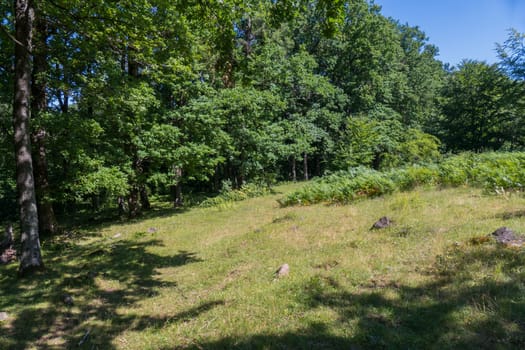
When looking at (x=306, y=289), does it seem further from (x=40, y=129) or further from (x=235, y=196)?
(x=235, y=196)

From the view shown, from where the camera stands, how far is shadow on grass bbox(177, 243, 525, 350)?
112 inches

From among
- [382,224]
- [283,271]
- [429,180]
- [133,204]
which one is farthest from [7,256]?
[429,180]

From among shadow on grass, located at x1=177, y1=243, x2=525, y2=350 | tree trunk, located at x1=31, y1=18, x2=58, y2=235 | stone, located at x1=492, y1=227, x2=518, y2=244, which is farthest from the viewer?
tree trunk, located at x1=31, y1=18, x2=58, y2=235

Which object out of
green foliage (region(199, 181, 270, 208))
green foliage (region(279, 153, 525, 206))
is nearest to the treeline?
green foliage (region(199, 181, 270, 208))

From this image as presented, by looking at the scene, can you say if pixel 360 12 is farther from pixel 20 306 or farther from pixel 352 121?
pixel 20 306

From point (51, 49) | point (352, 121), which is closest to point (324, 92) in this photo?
point (352, 121)

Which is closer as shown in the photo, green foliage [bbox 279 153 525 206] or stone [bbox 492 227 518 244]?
stone [bbox 492 227 518 244]

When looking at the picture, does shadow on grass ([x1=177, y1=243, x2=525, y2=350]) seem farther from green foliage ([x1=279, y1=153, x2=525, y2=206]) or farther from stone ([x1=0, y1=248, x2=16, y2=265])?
stone ([x1=0, y1=248, x2=16, y2=265])

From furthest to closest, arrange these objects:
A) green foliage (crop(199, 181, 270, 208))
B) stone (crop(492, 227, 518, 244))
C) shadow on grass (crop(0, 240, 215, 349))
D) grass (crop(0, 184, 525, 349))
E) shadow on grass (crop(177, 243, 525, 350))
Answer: green foliage (crop(199, 181, 270, 208)), stone (crop(492, 227, 518, 244)), shadow on grass (crop(0, 240, 215, 349)), grass (crop(0, 184, 525, 349)), shadow on grass (crop(177, 243, 525, 350))

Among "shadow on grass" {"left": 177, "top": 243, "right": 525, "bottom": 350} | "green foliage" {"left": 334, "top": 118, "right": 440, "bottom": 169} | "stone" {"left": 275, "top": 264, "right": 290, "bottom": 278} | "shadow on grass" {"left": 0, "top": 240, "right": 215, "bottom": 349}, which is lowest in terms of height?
"shadow on grass" {"left": 0, "top": 240, "right": 215, "bottom": 349}

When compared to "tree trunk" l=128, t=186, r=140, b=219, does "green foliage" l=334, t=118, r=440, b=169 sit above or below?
above

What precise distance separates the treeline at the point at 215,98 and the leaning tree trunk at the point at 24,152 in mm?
680

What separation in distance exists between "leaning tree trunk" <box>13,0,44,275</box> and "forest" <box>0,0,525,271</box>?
0.10ft

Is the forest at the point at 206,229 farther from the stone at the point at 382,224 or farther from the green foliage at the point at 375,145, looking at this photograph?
the green foliage at the point at 375,145
